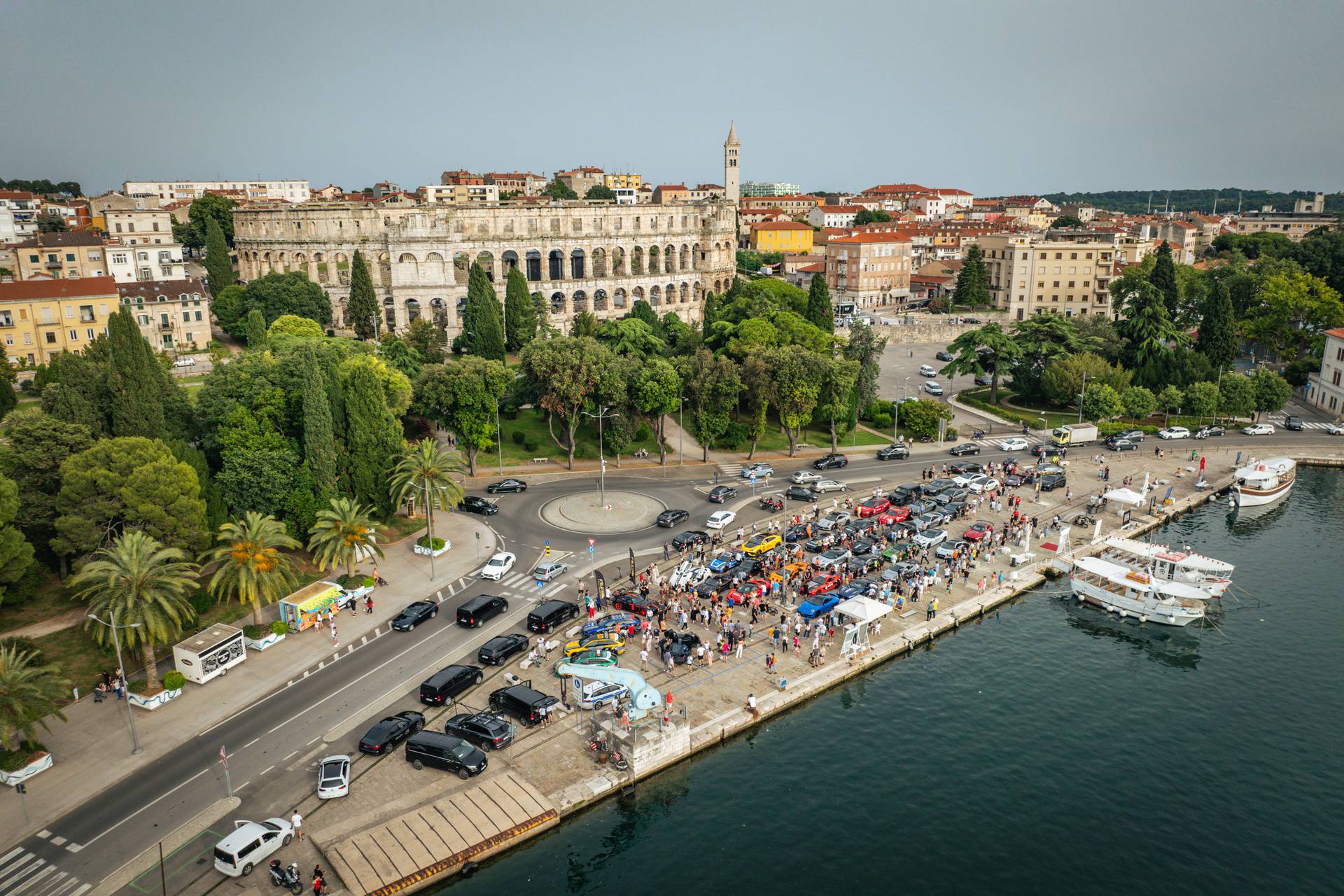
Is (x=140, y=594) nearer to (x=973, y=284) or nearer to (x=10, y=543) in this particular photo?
(x=10, y=543)

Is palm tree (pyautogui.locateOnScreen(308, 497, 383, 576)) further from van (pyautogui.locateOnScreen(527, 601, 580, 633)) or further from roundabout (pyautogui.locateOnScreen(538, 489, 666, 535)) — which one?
roundabout (pyautogui.locateOnScreen(538, 489, 666, 535))

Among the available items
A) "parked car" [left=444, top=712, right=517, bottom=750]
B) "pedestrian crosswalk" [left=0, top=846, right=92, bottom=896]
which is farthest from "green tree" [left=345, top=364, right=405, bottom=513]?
"pedestrian crosswalk" [left=0, top=846, right=92, bottom=896]

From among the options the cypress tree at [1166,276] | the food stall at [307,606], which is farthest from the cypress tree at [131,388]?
the cypress tree at [1166,276]

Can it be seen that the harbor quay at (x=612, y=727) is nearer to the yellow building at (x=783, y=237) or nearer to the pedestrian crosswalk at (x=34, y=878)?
the pedestrian crosswalk at (x=34, y=878)

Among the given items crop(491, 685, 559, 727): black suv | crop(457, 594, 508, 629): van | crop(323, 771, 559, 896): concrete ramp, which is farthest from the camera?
crop(457, 594, 508, 629): van

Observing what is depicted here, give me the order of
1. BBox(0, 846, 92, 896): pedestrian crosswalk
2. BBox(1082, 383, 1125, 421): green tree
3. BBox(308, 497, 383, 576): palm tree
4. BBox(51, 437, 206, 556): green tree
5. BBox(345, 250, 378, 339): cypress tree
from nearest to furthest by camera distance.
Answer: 1. BBox(0, 846, 92, 896): pedestrian crosswalk
2. BBox(51, 437, 206, 556): green tree
3. BBox(308, 497, 383, 576): palm tree
4. BBox(1082, 383, 1125, 421): green tree
5. BBox(345, 250, 378, 339): cypress tree

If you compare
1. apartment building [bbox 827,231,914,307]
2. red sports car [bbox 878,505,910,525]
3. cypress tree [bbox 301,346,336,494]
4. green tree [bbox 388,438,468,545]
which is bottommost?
red sports car [bbox 878,505,910,525]
